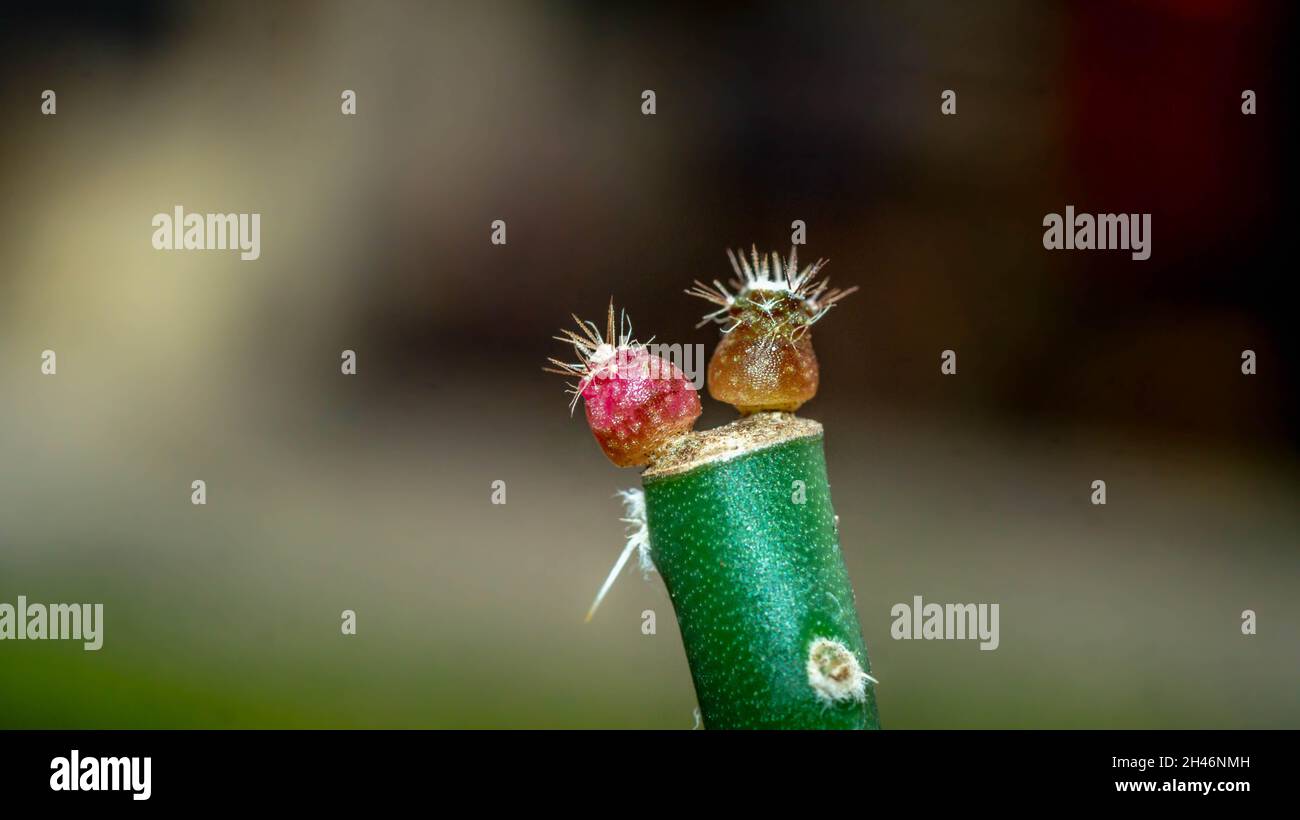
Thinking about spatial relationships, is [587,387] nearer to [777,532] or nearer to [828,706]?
[777,532]

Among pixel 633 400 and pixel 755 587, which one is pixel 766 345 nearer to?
pixel 633 400

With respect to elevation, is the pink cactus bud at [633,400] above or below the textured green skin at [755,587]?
above

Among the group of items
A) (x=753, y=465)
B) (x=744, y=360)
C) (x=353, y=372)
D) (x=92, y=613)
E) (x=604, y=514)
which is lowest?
(x=92, y=613)

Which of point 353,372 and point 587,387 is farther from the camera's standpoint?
point 353,372

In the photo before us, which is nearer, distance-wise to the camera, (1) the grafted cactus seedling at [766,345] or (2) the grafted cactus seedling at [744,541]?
(2) the grafted cactus seedling at [744,541]

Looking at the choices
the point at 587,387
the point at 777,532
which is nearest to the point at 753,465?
the point at 777,532

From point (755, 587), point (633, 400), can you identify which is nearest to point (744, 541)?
point (755, 587)
